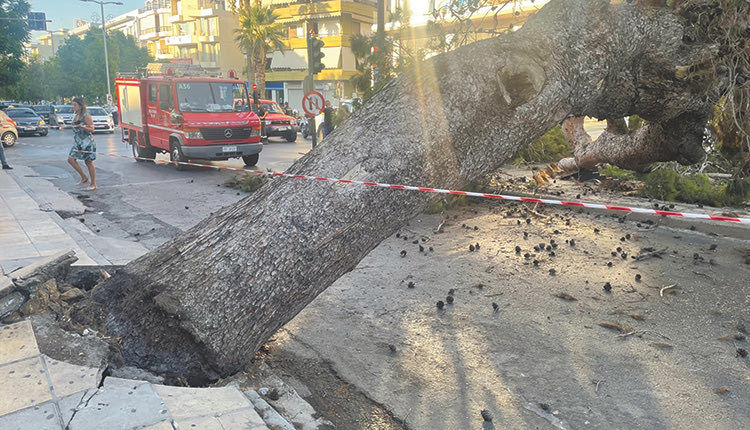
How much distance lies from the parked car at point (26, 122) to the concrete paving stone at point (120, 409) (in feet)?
97.9

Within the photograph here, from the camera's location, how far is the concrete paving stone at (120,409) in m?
2.78

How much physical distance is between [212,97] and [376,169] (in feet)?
41.1

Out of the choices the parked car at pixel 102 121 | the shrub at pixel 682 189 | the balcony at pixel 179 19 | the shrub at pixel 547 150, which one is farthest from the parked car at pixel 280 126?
the balcony at pixel 179 19

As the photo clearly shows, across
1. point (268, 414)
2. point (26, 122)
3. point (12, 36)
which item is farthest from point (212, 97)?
point (26, 122)

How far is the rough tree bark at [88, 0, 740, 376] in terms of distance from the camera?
11.5ft

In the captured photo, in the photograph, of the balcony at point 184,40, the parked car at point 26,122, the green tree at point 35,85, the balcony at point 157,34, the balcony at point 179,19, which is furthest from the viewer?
the balcony at point 157,34

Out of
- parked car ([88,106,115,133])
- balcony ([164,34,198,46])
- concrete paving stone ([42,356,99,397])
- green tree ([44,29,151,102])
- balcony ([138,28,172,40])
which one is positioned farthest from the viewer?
balcony ([138,28,172,40])

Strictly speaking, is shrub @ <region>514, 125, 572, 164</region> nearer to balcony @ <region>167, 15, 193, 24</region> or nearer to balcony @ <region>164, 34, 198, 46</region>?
balcony @ <region>164, 34, 198, 46</region>

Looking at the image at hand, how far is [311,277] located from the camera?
12.0ft

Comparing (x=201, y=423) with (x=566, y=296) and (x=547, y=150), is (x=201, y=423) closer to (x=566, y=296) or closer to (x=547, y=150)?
(x=566, y=296)

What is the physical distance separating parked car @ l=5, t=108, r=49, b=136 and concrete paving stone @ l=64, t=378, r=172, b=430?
2983 cm

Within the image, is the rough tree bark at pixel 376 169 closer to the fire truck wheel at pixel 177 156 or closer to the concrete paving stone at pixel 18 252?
the concrete paving stone at pixel 18 252

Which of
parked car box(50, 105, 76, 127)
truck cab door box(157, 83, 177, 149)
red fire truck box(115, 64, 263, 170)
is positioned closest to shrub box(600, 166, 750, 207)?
red fire truck box(115, 64, 263, 170)

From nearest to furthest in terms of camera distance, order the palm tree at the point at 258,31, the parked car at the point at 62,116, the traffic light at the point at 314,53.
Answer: the traffic light at the point at 314,53 < the parked car at the point at 62,116 < the palm tree at the point at 258,31
